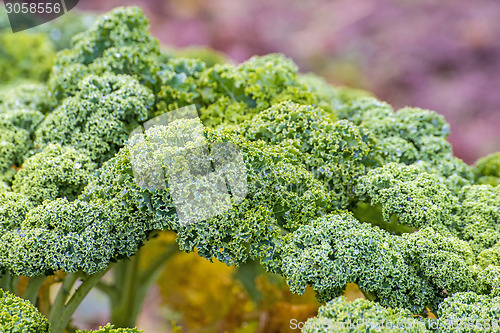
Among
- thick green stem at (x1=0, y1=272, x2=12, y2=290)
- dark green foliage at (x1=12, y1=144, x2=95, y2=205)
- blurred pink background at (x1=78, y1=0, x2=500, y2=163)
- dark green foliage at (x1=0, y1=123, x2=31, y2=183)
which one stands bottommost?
thick green stem at (x1=0, y1=272, x2=12, y2=290)

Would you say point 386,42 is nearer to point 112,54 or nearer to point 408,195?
point 112,54

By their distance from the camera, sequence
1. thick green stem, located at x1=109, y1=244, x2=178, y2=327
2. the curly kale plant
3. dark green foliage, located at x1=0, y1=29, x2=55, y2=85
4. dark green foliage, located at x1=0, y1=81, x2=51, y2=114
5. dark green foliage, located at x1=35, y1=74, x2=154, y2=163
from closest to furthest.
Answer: the curly kale plant, dark green foliage, located at x1=35, y1=74, x2=154, y2=163, dark green foliage, located at x1=0, y1=81, x2=51, y2=114, thick green stem, located at x1=109, y1=244, x2=178, y2=327, dark green foliage, located at x1=0, y1=29, x2=55, y2=85

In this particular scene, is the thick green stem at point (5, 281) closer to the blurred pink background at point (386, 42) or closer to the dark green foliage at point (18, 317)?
the dark green foliage at point (18, 317)

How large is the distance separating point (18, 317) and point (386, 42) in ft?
15.1

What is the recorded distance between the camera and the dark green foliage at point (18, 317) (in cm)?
118

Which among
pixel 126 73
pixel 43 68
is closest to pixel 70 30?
pixel 43 68

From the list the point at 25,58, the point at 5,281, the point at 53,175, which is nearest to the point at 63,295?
the point at 5,281

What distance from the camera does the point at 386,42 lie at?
511 centimetres

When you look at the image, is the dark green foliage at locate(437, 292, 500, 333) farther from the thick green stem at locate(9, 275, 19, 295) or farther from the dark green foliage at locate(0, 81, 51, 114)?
the dark green foliage at locate(0, 81, 51, 114)

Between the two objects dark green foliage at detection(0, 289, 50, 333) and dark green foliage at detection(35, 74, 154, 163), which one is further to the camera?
dark green foliage at detection(35, 74, 154, 163)

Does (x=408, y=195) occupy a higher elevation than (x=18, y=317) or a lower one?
higher

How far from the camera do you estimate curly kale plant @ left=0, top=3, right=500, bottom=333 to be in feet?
4.08

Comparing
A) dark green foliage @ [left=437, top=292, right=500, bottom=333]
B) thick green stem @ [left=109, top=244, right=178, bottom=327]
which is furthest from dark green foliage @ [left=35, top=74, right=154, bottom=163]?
dark green foliage @ [left=437, top=292, right=500, bottom=333]

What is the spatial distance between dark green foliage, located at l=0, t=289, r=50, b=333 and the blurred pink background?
364cm
